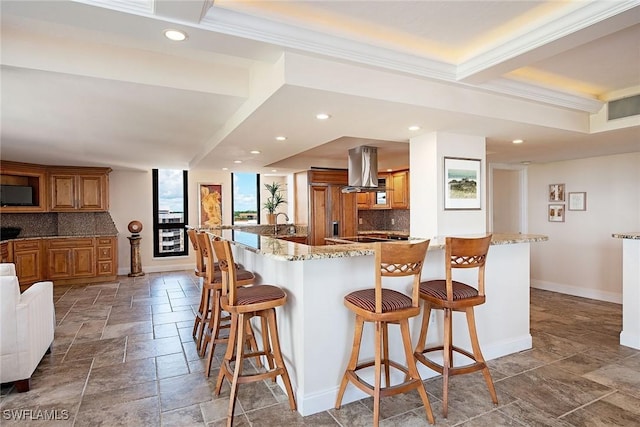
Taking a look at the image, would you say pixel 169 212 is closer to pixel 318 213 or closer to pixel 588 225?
pixel 318 213

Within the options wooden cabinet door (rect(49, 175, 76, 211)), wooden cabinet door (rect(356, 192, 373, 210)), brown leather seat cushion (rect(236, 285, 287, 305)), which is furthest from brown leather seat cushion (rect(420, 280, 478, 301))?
wooden cabinet door (rect(49, 175, 76, 211))

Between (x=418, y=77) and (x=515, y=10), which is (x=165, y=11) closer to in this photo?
(x=418, y=77)

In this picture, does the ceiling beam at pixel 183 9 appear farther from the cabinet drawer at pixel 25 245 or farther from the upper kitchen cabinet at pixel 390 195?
the cabinet drawer at pixel 25 245

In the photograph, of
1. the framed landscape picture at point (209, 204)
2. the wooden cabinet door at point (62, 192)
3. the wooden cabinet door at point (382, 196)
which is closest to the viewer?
the wooden cabinet door at point (62, 192)

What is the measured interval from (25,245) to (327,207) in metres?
5.36

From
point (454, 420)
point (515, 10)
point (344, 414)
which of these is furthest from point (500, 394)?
point (515, 10)

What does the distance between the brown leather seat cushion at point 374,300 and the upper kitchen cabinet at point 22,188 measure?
647 cm

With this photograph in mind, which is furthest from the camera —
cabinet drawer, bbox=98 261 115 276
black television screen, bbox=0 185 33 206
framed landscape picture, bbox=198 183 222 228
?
framed landscape picture, bbox=198 183 222 228

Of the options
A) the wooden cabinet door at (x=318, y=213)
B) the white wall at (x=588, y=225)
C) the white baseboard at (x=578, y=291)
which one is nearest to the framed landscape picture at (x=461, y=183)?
the white wall at (x=588, y=225)

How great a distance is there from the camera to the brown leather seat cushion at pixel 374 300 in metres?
2.16

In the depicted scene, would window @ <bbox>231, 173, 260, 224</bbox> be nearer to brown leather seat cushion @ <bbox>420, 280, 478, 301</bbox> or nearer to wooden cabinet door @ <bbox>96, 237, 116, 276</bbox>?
wooden cabinet door @ <bbox>96, 237, 116, 276</bbox>

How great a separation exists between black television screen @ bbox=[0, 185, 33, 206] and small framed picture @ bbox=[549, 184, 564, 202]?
29.8 feet

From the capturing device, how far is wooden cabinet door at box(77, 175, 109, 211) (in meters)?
6.80

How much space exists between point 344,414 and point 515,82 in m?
2.82
